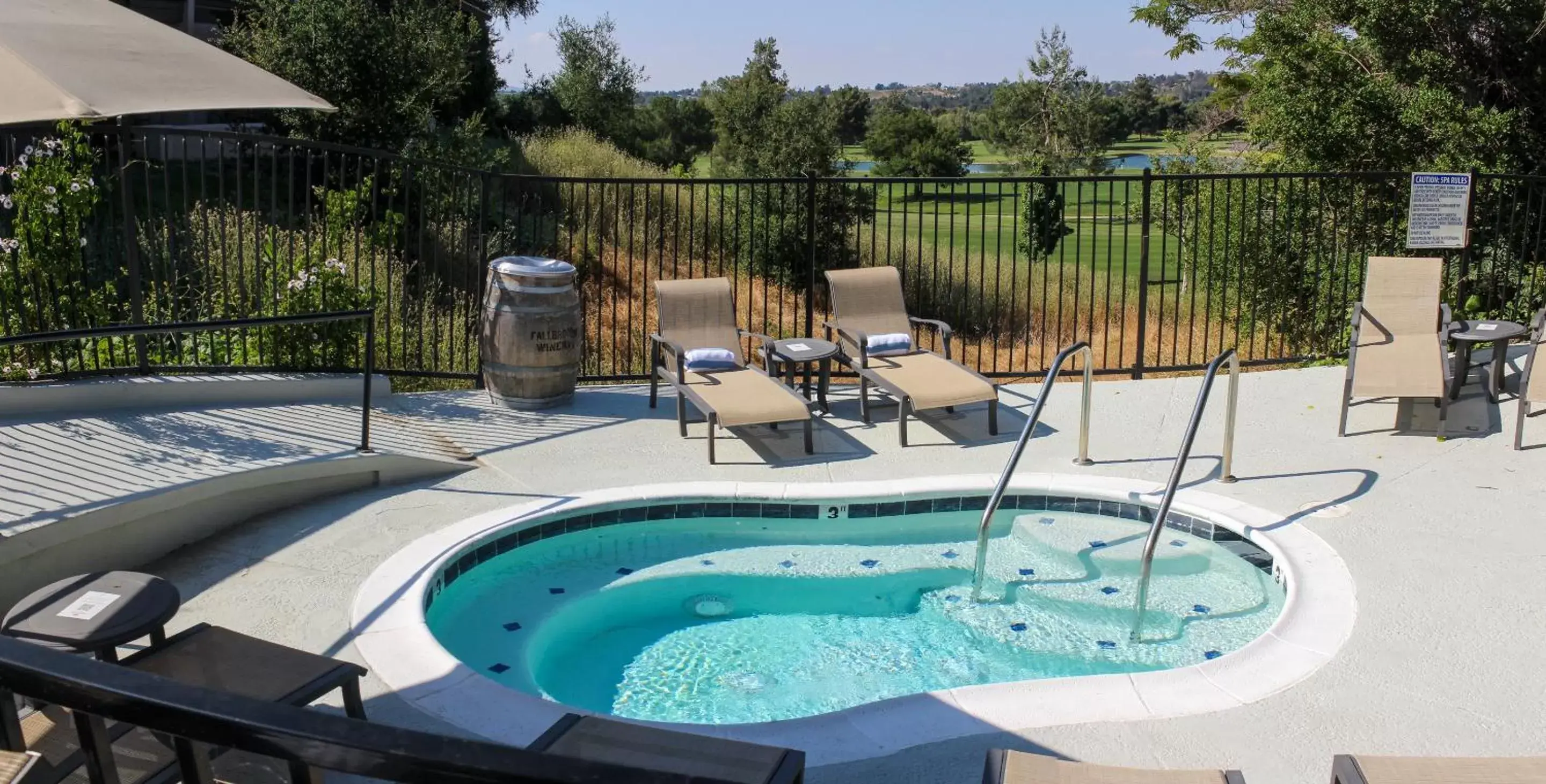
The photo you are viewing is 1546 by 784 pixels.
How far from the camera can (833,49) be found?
4247 cm

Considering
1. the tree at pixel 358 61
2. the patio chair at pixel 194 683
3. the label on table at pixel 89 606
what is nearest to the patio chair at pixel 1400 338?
the patio chair at pixel 194 683

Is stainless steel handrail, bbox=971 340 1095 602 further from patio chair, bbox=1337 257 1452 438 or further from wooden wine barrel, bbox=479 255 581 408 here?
wooden wine barrel, bbox=479 255 581 408

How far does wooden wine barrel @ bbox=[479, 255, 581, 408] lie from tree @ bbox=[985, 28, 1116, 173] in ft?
127

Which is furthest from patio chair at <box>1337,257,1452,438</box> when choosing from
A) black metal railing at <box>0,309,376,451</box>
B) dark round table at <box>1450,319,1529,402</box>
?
black metal railing at <box>0,309,376,451</box>

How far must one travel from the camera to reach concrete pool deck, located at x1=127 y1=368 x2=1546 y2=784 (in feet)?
14.2

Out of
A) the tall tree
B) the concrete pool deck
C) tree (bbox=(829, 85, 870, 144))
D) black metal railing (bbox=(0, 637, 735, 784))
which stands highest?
tree (bbox=(829, 85, 870, 144))

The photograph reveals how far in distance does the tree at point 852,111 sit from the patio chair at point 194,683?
3503cm

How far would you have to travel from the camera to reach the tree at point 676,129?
4064 centimetres

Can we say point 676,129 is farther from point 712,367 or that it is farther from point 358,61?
point 712,367

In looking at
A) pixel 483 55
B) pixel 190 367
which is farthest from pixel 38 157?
pixel 483 55

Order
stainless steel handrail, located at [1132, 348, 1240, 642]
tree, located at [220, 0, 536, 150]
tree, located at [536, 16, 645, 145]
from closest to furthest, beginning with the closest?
stainless steel handrail, located at [1132, 348, 1240, 642], tree, located at [220, 0, 536, 150], tree, located at [536, 16, 645, 145]

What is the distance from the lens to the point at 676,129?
156 feet

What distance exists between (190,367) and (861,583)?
448 centimetres

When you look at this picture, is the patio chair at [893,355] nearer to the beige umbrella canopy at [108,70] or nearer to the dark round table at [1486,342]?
the dark round table at [1486,342]
